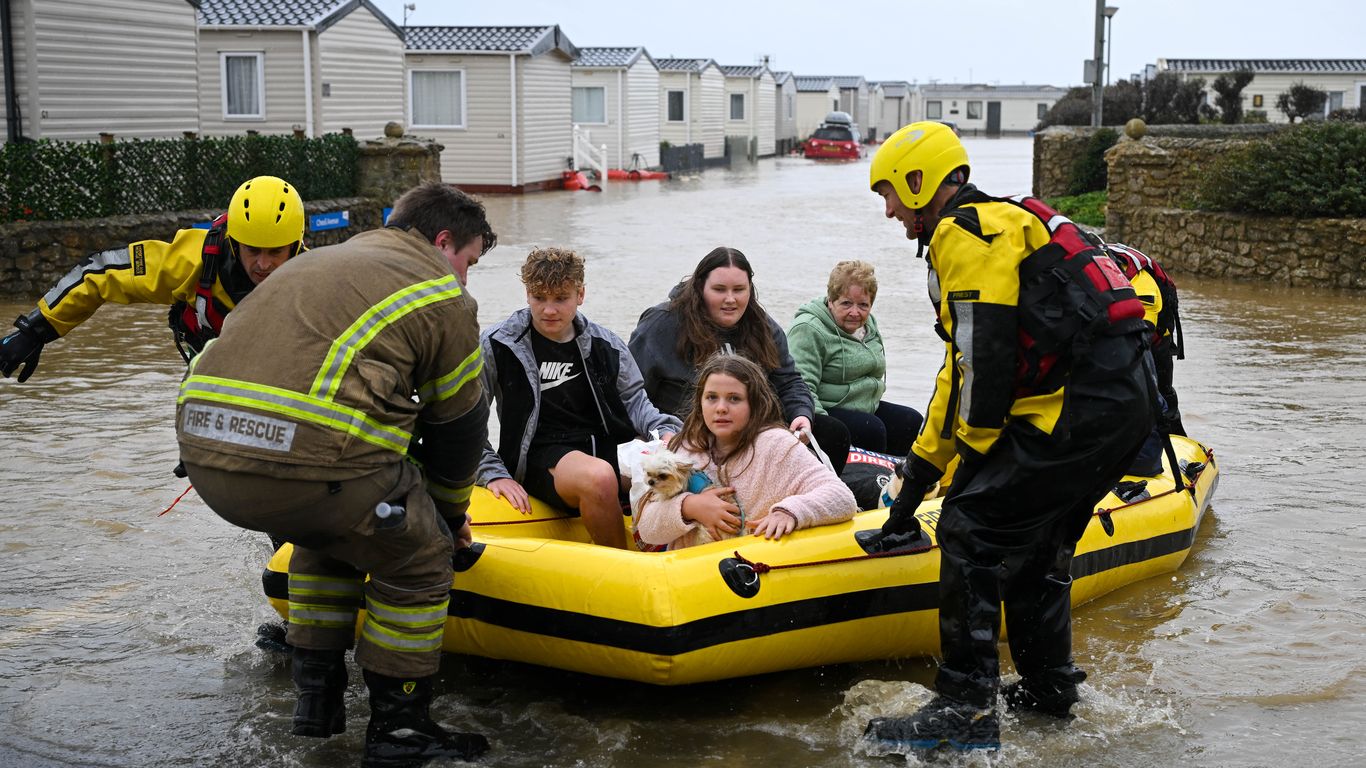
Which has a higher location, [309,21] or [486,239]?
[309,21]

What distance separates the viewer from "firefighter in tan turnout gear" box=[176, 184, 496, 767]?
3.77 m

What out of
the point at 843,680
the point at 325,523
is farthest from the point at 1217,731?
the point at 325,523

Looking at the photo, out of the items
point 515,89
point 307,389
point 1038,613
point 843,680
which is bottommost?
point 843,680

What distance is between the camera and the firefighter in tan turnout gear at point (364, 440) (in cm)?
377

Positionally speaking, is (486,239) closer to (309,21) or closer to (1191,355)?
(1191,355)

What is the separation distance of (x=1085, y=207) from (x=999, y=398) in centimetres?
1951

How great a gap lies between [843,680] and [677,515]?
0.85 meters

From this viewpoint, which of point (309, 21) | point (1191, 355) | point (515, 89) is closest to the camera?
point (1191, 355)

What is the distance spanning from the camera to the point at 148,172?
16344 mm

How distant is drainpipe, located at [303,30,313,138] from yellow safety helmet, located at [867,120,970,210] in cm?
2250

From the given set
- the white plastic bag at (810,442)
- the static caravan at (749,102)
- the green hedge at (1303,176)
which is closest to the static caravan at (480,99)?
the green hedge at (1303,176)

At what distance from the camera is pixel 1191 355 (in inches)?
472

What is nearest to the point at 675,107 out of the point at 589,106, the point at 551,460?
the point at 589,106

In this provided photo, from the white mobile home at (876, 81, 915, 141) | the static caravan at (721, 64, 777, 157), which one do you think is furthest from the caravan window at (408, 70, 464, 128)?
the white mobile home at (876, 81, 915, 141)
